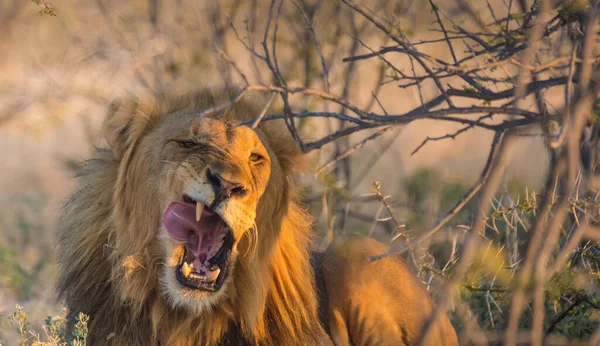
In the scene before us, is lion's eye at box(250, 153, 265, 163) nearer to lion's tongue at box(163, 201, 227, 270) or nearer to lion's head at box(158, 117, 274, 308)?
lion's head at box(158, 117, 274, 308)

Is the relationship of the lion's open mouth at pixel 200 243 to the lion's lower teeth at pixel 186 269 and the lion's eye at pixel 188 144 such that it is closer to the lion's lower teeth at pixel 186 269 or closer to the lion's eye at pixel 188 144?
the lion's lower teeth at pixel 186 269

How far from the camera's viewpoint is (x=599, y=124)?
4.10 meters

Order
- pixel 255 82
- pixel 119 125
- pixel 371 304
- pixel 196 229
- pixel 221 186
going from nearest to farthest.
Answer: pixel 221 186 < pixel 196 229 < pixel 119 125 < pixel 371 304 < pixel 255 82

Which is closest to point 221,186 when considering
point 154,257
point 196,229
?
point 196,229

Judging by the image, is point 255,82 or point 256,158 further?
point 255,82

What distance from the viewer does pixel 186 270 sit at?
3.53m

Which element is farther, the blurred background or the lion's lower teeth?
the blurred background

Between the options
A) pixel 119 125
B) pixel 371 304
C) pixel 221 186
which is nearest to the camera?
pixel 221 186

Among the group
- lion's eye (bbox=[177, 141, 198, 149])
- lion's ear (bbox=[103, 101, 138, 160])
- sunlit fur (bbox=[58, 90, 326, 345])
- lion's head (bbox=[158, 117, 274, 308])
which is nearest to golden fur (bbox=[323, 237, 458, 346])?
Result: sunlit fur (bbox=[58, 90, 326, 345])

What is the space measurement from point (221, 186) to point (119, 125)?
67cm

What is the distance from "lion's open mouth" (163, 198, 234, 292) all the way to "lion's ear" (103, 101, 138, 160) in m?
0.43

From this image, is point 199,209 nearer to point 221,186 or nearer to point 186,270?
point 221,186

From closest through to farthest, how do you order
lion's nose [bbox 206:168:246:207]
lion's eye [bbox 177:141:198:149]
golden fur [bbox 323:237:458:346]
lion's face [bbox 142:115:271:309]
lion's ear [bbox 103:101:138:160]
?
lion's nose [bbox 206:168:246:207], lion's face [bbox 142:115:271:309], lion's eye [bbox 177:141:198:149], lion's ear [bbox 103:101:138:160], golden fur [bbox 323:237:458:346]

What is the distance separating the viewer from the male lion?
11.5 feet
